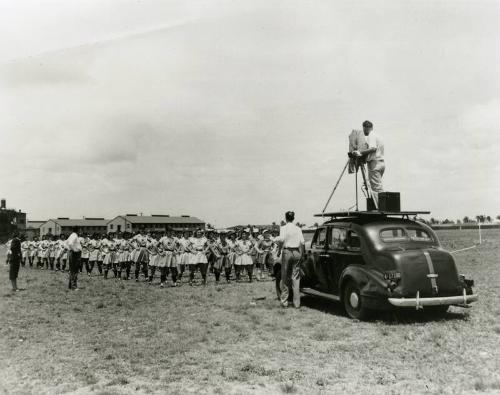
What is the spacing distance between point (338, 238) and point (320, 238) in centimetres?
77

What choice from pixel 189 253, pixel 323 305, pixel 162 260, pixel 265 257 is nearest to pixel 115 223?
pixel 265 257

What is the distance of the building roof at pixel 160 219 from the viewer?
280 ft

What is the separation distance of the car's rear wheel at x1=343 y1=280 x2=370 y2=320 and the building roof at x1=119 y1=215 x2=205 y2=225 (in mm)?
78400

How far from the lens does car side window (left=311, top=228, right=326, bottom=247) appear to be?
10.4 metres

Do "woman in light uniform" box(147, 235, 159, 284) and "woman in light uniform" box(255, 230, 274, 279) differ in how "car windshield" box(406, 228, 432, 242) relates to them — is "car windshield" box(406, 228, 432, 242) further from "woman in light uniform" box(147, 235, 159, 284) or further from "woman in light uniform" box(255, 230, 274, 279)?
"woman in light uniform" box(147, 235, 159, 284)

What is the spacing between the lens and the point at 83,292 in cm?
1455

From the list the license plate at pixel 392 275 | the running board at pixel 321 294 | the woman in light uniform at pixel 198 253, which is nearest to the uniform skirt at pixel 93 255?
the woman in light uniform at pixel 198 253

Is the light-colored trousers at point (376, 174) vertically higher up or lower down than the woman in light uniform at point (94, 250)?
higher up

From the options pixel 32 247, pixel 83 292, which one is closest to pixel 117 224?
pixel 32 247

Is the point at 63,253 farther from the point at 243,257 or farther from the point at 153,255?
the point at 243,257

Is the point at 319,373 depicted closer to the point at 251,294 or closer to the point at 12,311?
the point at 251,294

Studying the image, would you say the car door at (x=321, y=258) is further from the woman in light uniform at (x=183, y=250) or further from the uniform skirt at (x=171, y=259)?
the uniform skirt at (x=171, y=259)

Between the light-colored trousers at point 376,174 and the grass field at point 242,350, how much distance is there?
110 inches

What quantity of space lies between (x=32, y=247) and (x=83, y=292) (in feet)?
54.4
